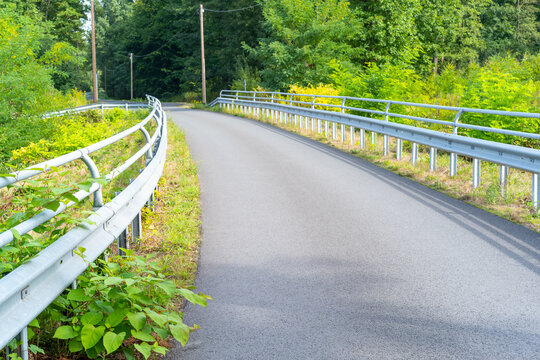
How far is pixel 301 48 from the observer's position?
141 feet

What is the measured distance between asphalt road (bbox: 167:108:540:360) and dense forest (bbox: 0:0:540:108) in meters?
7.04

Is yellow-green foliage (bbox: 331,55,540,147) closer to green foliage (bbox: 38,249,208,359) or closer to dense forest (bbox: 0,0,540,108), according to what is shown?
dense forest (bbox: 0,0,540,108)

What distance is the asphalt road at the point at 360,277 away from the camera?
4.56 m

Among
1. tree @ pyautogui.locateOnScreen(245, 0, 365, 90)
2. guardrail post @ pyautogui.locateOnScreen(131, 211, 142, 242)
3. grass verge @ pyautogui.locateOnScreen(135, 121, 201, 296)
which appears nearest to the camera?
grass verge @ pyautogui.locateOnScreen(135, 121, 201, 296)

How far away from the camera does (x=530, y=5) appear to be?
74.2 m

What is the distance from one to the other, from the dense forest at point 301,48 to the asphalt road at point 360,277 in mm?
7038

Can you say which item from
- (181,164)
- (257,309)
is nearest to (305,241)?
(257,309)

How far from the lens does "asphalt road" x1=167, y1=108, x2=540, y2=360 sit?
15.0 feet

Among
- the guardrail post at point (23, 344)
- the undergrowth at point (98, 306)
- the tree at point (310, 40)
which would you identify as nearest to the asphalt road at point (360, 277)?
the undergrowth at point (98, 306)

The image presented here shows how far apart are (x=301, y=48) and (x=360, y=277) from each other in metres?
38.3

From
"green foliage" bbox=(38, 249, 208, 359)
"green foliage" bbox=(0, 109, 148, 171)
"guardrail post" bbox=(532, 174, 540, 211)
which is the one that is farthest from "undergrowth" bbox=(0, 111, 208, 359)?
"green foliage" bbox=(0, 109, 148, 171)

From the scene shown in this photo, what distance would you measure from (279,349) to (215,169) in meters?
9.78

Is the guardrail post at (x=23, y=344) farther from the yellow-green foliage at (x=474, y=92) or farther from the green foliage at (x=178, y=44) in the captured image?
the green foliage at (x=178, y=44)

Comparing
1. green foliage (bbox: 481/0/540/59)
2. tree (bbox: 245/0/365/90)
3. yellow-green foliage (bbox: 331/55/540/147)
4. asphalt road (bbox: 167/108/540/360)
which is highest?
green foliage (bbox: 481/0/540/59)
